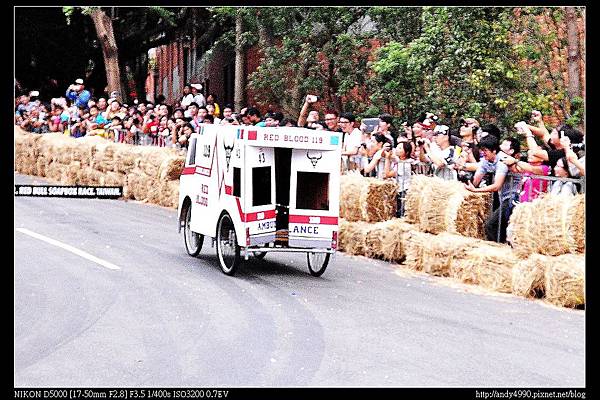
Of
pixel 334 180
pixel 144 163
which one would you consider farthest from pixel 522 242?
pixel 144 163

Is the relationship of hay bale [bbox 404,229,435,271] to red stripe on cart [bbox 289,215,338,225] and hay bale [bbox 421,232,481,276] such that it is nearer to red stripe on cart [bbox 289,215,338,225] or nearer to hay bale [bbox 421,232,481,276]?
hay bale [bbox 421,232,481,276]

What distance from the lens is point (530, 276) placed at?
12.1 metres

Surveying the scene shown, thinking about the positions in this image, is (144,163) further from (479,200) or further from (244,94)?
(479,200)

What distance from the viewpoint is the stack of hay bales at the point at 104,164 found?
76.2 ft

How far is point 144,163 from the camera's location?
79.5 ft

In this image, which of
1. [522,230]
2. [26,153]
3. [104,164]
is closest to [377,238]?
[522,230]

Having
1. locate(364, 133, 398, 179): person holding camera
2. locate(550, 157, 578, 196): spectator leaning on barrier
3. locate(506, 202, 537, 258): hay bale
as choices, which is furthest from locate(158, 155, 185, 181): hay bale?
locate(550, 157, 578, 196): spectator leaning on barrier

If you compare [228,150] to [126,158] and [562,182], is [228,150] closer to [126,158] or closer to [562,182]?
[562,182]

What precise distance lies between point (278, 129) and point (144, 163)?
37.3 ft

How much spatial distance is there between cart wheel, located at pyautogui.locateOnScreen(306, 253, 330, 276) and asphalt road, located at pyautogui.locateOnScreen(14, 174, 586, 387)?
0.40ft

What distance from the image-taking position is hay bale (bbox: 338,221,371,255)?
51.8 feet

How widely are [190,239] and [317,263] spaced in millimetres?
2429

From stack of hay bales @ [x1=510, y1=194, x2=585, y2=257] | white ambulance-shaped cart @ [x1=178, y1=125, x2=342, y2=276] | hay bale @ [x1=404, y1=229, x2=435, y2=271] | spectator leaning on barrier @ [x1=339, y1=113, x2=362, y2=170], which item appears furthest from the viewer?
spectator leaning on barrier @ [x1=339, y1=113, x2=362, y2=170]
